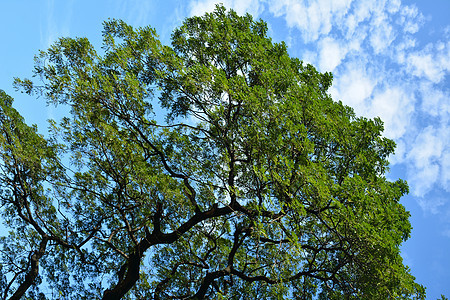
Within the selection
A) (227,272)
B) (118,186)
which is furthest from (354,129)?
(118,186)

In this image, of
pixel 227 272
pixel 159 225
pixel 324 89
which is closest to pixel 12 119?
pixel 159 225

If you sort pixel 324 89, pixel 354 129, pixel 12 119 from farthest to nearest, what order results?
pixel 324 89, pixel 12 119, pixel 354 129

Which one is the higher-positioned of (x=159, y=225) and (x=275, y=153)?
(x=275, y=153)

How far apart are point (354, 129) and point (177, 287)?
6.92 m

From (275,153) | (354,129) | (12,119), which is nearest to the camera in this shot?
(275,153)

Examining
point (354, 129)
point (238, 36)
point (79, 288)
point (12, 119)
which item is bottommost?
point (79, 288)

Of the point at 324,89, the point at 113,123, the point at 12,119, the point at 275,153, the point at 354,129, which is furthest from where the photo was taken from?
the point at 324,89

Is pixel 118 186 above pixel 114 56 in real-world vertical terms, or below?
below

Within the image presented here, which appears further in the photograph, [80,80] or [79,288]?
[79,288]

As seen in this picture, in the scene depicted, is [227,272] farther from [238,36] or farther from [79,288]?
[238,36]

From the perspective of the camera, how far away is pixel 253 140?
8281mm

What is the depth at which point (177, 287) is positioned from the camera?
10.8 meters

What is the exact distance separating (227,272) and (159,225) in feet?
7.56

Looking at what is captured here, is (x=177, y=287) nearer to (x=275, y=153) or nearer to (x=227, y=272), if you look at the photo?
(x=227, y=272)
